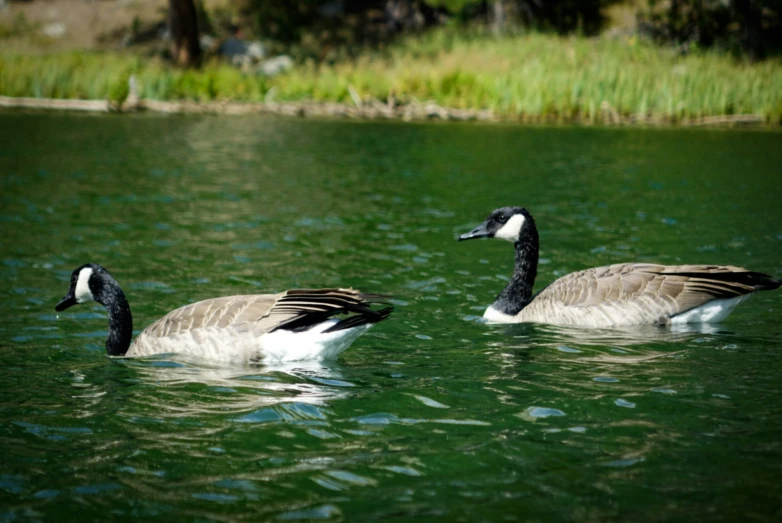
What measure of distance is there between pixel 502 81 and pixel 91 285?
25.1 meters

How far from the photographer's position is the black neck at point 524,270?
1058 centimetres

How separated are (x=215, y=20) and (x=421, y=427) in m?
45.3

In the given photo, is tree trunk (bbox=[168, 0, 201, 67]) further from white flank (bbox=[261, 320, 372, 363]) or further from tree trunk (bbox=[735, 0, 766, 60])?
white flank (bbox=[261, 320, 372, 363])

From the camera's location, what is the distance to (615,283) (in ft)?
32.6

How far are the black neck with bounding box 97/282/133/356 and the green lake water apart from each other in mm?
323

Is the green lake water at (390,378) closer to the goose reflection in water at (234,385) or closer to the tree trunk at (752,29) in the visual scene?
the goose reflection in water at (234,385)

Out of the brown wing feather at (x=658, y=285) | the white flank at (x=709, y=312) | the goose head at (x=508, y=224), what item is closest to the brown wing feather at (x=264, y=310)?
the brown wing feather at (x=658, y=285)

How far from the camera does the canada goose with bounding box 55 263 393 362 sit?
26.7 ft

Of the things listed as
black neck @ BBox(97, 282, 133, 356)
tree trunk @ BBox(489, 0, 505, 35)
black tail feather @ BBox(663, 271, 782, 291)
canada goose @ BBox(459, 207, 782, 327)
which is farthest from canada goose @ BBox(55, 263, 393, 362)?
tree trunk @ BBox(489, 0, 505, 35)

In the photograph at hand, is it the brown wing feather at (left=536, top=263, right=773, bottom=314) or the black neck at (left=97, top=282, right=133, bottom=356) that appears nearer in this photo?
the black neck at (left=97, top=282, right=133, bottom=356)

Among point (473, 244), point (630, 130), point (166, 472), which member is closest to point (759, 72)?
point (630, 130)

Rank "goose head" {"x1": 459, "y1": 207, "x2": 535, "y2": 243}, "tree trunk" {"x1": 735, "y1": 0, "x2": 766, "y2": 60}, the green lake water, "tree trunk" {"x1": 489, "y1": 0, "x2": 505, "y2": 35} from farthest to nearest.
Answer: "tree trunk" {"x1": 489, "y1": 0, "x2": 505, "y2": 35} < "tree trunk" {"x1": 735, "y1": 0, "x2": 766, "y2": 60} < "goose head" {"x1": 459, "y1": 207, "x2": 535, "y2": 243} < the green lake water

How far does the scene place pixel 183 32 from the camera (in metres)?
40.2

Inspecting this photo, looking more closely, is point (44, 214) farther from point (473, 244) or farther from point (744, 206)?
point (744, 206)
